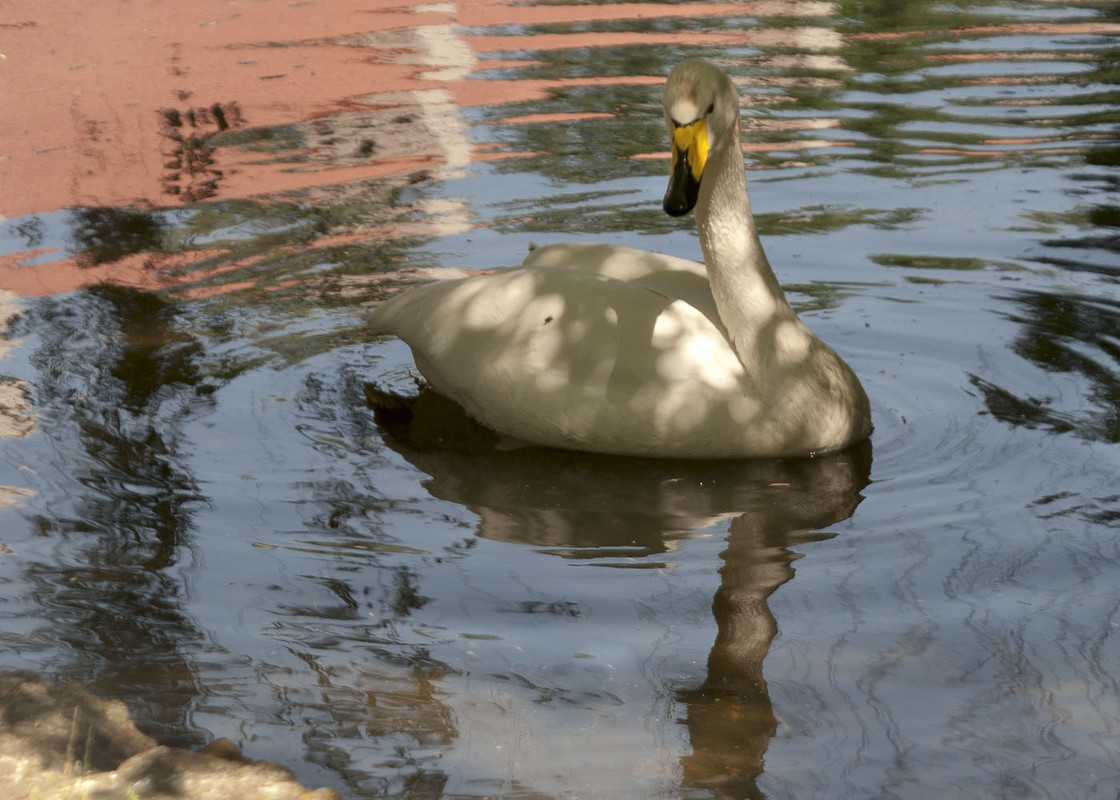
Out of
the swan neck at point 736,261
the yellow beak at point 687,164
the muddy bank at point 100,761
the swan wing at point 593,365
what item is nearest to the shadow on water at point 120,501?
the muddy bank at point 100,761

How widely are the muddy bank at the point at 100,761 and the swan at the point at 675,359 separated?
221 centimetres

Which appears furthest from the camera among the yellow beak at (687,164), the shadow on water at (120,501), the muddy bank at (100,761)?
the yellow beak at (687,164)

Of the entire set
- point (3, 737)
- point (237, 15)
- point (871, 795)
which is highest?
point (237, 15)

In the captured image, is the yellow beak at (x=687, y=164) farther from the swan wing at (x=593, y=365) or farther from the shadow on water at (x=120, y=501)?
the shadow on water at (x=120, y=501)

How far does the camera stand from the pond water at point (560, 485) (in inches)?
158

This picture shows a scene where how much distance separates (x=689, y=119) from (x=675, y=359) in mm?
910

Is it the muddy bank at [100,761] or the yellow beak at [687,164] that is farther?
the yellow beak at [687,164]

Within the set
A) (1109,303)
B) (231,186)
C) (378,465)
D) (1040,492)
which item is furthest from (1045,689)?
(231,186)

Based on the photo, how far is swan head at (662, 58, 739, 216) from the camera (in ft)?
17.3

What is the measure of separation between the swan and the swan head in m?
0.01

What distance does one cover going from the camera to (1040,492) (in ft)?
17.4

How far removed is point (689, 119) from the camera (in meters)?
5.30

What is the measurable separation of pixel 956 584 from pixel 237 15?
1229 centimetres

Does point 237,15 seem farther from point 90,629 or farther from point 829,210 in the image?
point 90,629
